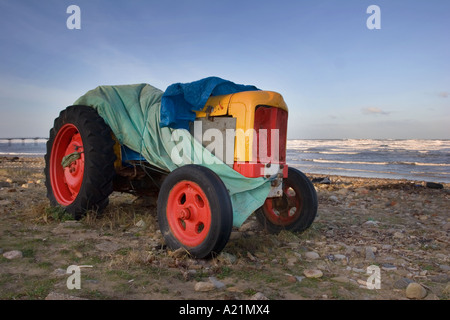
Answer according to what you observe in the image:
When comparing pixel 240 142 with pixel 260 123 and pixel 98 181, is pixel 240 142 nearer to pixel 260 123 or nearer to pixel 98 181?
pixel 260 123

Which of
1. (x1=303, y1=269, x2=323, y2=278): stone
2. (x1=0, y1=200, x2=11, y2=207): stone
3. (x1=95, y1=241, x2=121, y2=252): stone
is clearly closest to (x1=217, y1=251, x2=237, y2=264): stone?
(x1=303, y1=269, x2=323, y2=278): stone

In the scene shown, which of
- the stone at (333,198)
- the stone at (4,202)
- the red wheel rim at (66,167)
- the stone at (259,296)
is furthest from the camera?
the stone at (333,198)

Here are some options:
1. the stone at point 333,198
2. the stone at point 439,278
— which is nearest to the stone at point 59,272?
the stone at point 439,278

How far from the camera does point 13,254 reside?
335 cm

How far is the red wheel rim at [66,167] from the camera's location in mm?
5062

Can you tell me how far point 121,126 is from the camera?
462cm

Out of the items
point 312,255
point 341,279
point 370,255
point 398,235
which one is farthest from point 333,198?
point 341,279

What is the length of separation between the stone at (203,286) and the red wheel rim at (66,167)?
3056mm

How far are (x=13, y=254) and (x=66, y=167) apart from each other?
2078mm

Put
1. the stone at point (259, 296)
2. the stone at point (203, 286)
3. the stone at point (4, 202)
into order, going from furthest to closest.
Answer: the stone at point (4, 202), the stone at point (203, 286), the stone at point (259, 296)

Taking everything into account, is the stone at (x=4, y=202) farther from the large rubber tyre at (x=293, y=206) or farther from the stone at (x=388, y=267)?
the stone at (x=388, y=267)

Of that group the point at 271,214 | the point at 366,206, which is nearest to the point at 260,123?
the point at 271,214

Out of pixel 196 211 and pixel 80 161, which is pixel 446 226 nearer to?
pixel 196 211

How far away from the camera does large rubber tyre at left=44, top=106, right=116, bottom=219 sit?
4.41 meters
